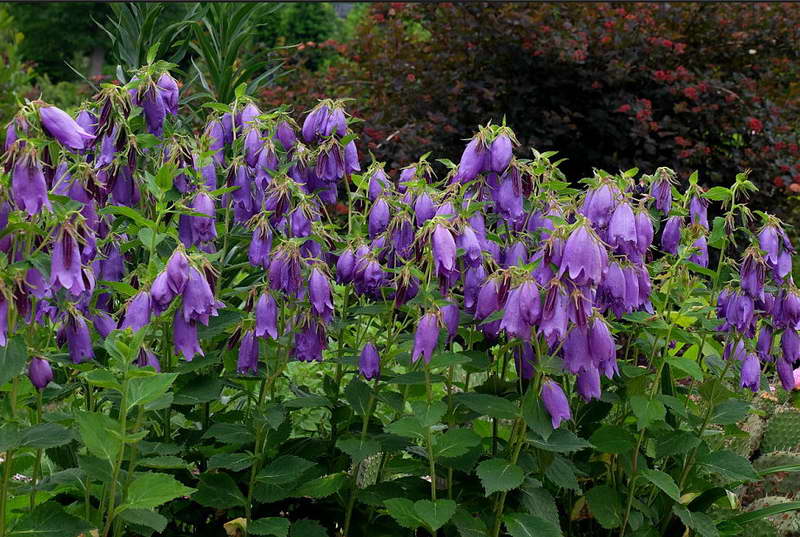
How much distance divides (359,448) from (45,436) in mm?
681

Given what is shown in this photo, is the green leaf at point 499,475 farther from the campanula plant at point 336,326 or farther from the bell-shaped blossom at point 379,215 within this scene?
the bell-shaped blossom at point 379,215

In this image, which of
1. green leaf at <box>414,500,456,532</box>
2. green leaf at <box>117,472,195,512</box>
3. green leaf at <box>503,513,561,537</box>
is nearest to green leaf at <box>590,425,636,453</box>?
green leaf at <box>503,513,561,537</box>

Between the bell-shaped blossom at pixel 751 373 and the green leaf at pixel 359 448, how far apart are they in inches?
36.8

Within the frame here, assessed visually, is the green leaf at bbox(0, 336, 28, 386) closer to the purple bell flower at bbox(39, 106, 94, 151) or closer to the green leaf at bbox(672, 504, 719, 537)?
the purple bell flower at bbox(39, 106, 94, 151)

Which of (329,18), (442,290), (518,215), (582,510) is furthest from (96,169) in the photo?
(329,18)

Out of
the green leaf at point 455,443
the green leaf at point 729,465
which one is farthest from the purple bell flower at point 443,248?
the green leaf at point 729,465

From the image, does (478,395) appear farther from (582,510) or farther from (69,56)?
(69,56)

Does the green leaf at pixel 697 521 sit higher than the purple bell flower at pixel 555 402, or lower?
lower

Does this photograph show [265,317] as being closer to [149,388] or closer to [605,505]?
[149,388]

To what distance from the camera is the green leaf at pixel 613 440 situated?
2322 millimetres

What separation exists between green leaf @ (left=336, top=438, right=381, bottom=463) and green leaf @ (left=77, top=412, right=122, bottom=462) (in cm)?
53

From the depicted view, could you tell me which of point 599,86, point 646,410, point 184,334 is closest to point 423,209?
point 184,334

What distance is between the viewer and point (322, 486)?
2254 mm

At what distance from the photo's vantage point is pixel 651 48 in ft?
19.5
